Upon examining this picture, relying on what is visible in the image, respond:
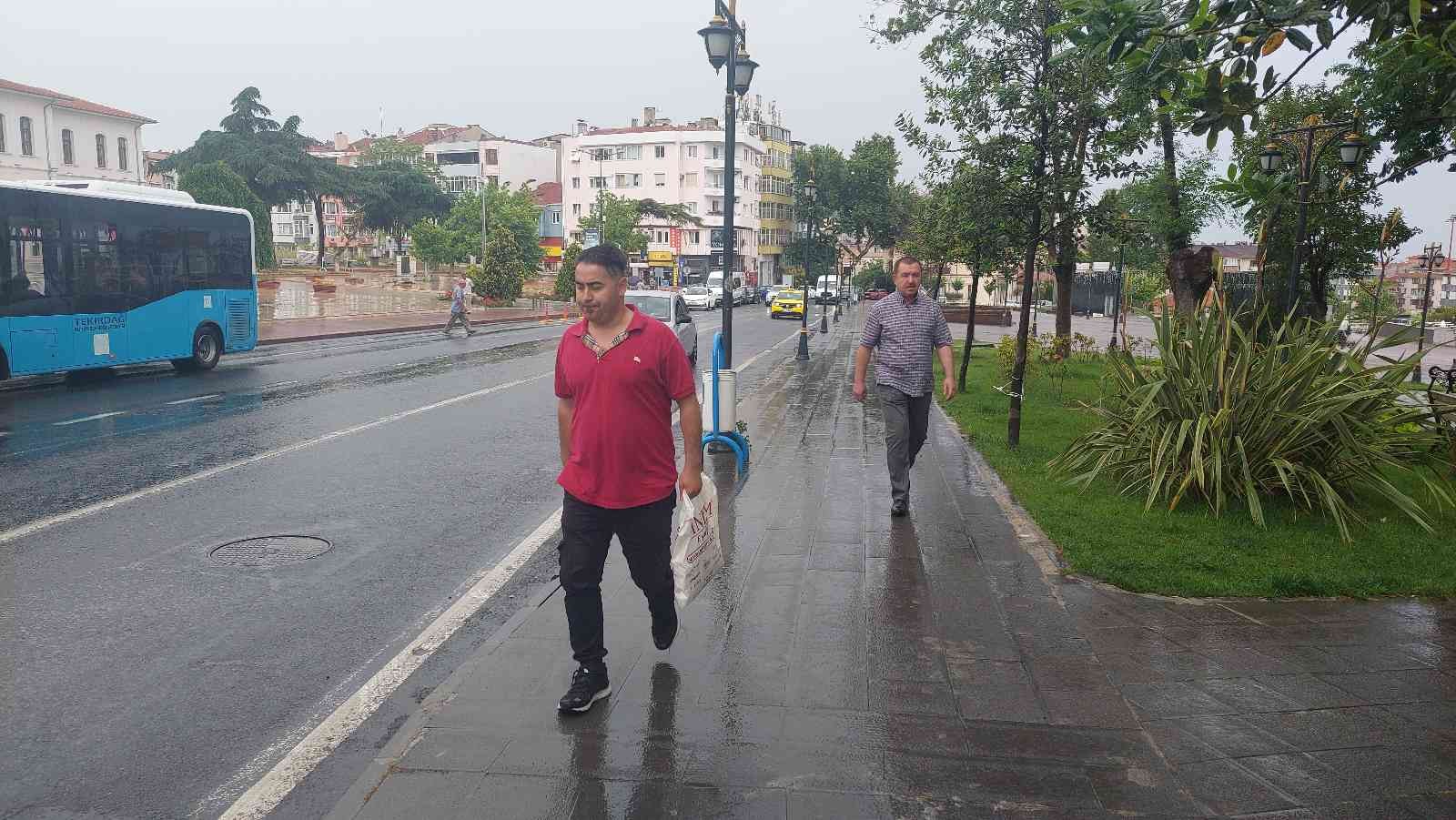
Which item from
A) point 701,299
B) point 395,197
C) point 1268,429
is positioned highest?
point 395,197

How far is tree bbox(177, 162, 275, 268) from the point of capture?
50.0 meters

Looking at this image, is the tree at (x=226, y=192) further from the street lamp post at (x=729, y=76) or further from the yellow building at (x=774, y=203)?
the yellow building at (x=774, y=203)

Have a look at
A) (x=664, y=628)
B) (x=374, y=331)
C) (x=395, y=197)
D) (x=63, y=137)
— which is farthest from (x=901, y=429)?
(x=395, y=197)

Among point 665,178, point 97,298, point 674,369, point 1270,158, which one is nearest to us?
point 674,369

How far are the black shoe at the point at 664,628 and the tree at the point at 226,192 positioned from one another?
48911 millimetres

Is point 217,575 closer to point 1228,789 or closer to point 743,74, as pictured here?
point 1228,789

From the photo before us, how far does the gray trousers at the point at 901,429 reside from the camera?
7479 mm

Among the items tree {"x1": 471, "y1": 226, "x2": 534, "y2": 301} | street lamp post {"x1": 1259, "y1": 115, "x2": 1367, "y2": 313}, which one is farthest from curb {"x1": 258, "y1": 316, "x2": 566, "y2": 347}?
street lamp post {"x1": 1259, "y1": 115, "x2": 1367, "y2": 313}

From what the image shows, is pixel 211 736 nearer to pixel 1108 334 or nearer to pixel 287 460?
pixel 287 460

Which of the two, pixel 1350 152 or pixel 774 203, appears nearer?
pixel 1350 152

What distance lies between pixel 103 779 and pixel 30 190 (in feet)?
47.3

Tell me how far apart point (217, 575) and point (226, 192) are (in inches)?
2003

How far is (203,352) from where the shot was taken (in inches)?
727

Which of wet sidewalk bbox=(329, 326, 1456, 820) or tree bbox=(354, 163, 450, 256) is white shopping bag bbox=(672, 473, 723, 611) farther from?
tree bbox=(354, 163, 450, 256)
